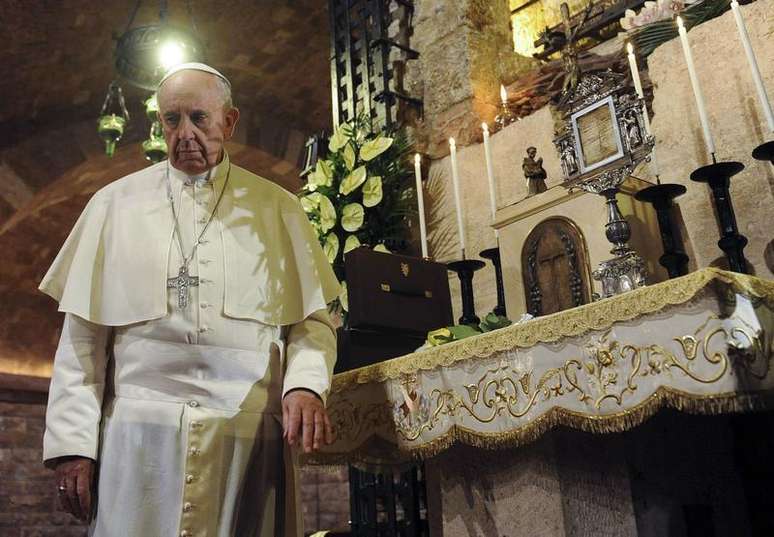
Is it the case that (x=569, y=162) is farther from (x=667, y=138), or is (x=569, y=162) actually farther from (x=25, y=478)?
(x=25, y=478)

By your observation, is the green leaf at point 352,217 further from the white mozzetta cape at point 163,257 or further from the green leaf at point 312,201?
the white mozzetta cape at point 163,257

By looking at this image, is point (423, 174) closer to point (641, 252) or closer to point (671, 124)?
point (671, 124)

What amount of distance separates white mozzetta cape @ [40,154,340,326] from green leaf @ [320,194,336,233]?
122 centimetres

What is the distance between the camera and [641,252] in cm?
234

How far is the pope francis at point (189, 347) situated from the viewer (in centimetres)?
162

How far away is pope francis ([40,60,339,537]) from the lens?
1.62 meters

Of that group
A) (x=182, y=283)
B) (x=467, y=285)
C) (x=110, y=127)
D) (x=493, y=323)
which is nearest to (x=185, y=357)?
(x=182, y=283)

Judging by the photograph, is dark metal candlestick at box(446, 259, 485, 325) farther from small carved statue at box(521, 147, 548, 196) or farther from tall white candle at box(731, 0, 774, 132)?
tall white candle at box(731, 0, 774, 132)

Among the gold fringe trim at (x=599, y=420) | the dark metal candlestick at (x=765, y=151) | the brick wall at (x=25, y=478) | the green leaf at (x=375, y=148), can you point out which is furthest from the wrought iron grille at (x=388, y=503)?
the brick wall at (x=25, y=478)

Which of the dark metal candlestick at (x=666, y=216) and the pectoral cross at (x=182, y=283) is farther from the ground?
the dark metal candlestick at (x=666, y=216)

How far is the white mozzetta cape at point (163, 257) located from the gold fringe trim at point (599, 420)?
0.48 meters

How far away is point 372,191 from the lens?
332 centimetres

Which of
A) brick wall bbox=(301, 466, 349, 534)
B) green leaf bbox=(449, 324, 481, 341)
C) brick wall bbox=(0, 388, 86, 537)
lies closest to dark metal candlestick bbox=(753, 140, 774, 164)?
green leaf bbox=(449, 324, 481, 341)

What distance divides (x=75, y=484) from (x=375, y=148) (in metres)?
2.17
